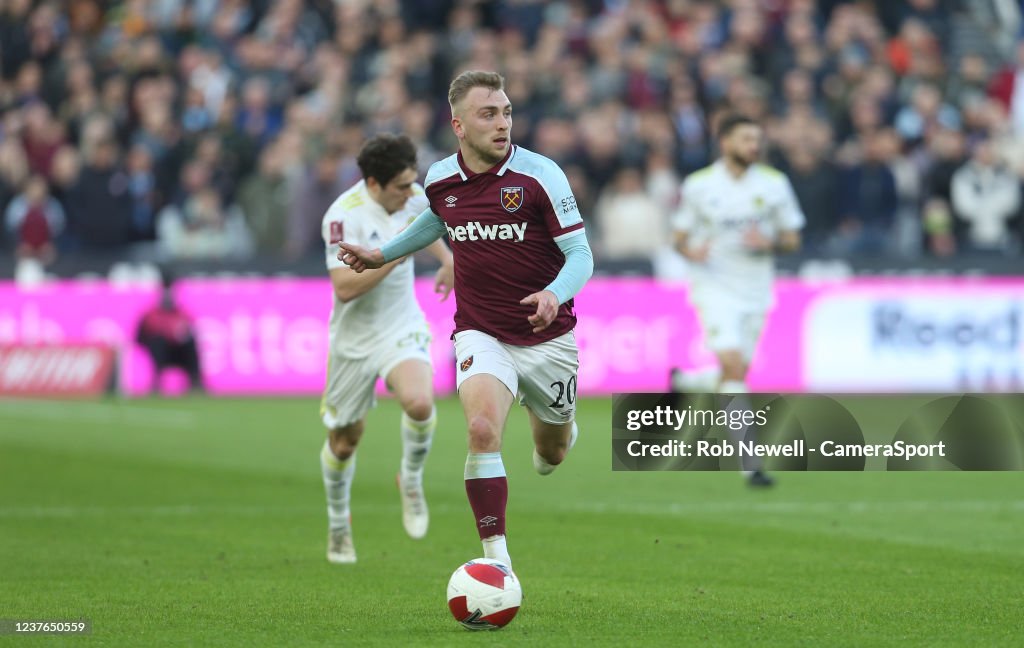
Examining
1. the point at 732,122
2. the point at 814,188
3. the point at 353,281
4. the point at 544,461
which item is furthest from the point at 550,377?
the point at 814,188

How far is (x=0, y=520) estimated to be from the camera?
12.0 metres

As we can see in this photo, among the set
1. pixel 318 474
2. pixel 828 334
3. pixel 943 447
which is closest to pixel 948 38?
pixel 828 334

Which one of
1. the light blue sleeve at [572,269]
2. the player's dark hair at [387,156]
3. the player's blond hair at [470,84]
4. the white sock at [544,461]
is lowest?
the white sock at [544,461]

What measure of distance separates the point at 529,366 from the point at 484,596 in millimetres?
1295

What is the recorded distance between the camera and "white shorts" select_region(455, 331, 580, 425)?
8445 mm

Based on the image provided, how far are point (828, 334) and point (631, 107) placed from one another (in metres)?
5.10

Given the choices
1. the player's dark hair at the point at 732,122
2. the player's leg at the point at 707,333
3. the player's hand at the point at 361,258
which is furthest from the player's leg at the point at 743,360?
the player's hand at the point at 361,258

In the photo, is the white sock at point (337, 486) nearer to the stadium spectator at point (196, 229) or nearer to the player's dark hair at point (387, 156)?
the player's dark hair at point (387, 156)

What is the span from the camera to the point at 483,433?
26.7 feet

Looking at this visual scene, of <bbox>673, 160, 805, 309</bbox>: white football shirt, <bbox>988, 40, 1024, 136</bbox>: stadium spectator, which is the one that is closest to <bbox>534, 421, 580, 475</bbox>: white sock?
<bbox>673, 160, 805, 309</bbox>: white football shirt

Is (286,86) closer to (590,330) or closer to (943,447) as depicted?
(590,330)

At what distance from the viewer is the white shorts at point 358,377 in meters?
10.6

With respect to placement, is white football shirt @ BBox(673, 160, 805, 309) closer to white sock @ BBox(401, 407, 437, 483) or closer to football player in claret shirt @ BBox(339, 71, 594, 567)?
white sock @ BBox(401, 407, 437, 483)

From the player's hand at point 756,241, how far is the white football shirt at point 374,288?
4170 mm
